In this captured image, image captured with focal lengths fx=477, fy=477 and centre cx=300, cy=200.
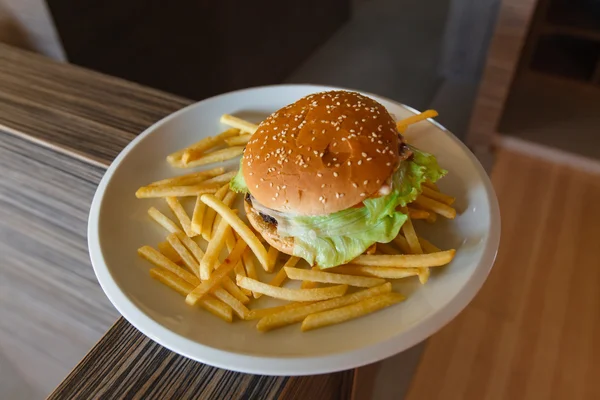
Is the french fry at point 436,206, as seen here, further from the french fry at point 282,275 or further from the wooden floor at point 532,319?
the wooden floor at point 532,319

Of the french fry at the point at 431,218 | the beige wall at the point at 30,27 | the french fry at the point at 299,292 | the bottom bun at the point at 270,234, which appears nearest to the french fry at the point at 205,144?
the bottom bun at the point at 270,234

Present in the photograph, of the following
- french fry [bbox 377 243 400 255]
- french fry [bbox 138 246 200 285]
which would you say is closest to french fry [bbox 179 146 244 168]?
french fry [bbox 138 246 200 285]

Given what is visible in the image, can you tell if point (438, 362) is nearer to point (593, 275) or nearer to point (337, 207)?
point (593, 275)

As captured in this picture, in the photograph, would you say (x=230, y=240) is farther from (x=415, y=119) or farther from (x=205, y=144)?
(x=415, y=119)

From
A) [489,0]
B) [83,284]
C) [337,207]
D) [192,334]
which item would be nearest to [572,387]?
[337,207]

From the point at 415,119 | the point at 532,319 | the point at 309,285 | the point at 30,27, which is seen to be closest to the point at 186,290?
the point at 309,285

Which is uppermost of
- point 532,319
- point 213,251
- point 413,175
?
point 413,175

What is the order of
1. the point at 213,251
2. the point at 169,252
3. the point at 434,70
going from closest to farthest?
1. the point at 213,251
2. the point at 169,252
3. the point at 434,70
